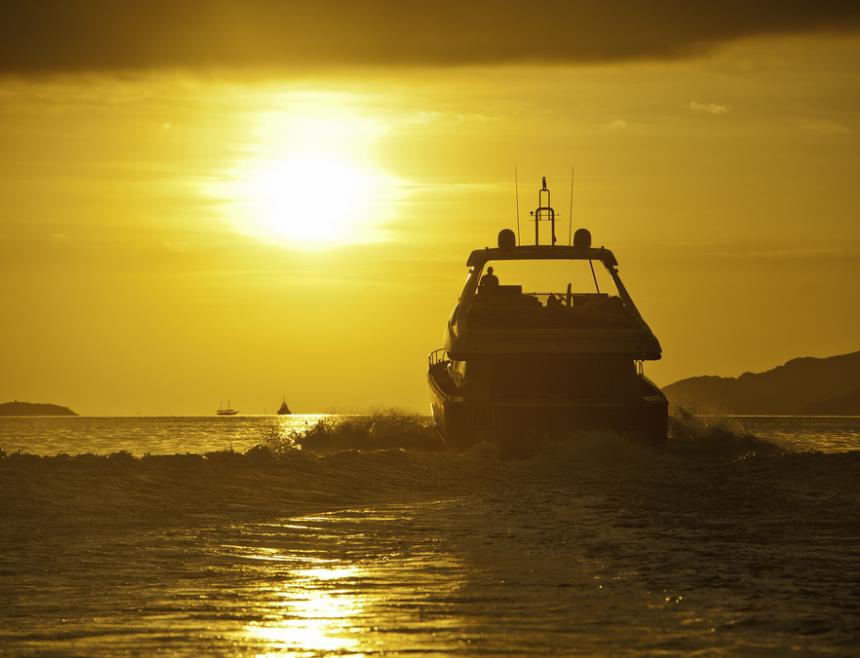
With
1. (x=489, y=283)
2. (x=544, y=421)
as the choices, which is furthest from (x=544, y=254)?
(x=544, y=421)

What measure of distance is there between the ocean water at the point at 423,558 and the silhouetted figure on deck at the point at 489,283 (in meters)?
6.07

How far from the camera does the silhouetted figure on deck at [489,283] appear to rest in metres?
21.7

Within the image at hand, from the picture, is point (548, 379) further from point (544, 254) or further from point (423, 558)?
point (423, 558)

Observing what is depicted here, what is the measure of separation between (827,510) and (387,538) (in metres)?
4.35

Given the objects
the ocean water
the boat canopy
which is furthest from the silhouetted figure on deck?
the ocean water

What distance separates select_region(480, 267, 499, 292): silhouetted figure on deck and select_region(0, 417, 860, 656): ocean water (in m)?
6.07

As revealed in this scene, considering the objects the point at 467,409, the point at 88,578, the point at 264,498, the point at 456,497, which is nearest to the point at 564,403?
the point at 467,409

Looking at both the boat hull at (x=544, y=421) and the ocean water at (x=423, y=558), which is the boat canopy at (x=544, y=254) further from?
the ocean water at (x=423, y=558)

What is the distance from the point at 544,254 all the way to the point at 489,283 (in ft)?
4.04

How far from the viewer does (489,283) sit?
2188cm

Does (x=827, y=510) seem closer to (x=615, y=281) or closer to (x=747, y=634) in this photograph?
(x=747, y=634)

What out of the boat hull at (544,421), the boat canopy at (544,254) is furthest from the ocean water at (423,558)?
the boat canopy at (544,254)

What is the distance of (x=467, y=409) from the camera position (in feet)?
60.9

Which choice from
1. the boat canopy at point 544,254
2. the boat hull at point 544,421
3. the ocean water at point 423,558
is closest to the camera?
the ocean water at point 423,558
